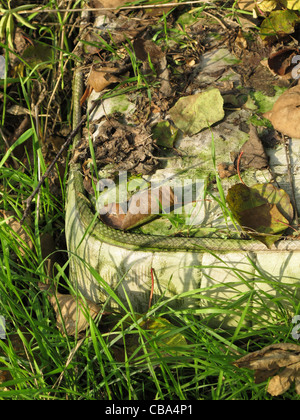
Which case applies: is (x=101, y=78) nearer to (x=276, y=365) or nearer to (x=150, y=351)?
(x=150, y=351)

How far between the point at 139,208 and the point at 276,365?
25.6 inches

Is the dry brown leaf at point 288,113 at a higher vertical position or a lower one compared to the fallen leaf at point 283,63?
lower

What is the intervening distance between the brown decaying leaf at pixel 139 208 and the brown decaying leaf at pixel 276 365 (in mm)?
553

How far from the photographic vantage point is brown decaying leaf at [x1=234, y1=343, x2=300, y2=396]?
4.68 feet

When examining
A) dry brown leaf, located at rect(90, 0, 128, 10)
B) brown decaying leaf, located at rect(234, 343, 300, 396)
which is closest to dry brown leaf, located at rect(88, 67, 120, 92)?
dry brown leaf, located at rect(90, 0, 128, 10)

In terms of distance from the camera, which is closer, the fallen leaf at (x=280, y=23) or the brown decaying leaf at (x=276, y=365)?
the brown decaying leaf at (x=276, y=365)

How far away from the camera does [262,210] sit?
5.30ft

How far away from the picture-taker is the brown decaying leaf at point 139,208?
1.70 metres

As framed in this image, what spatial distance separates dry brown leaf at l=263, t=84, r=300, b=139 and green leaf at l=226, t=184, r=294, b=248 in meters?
0.28

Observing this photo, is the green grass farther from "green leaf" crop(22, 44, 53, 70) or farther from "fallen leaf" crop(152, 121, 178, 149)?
"green leaf" crop(22, 44, 53, 70)

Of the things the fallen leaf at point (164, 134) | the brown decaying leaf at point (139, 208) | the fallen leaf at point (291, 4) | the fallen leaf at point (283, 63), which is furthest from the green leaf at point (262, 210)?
the fallen leaf at point (291, 4)

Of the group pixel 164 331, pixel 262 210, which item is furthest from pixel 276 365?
pixel 262 210

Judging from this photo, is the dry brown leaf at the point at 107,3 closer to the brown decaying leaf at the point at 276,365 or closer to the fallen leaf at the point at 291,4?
the fallen leaf at the point at 291,4
